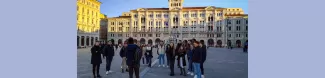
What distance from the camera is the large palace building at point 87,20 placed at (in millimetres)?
5043

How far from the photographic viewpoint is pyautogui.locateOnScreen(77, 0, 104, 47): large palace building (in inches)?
199

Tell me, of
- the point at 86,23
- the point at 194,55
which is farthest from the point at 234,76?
the point at 86,23

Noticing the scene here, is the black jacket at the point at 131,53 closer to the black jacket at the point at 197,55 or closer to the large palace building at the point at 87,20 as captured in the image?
the large palace building at the point at 87,20

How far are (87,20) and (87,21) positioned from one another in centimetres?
3

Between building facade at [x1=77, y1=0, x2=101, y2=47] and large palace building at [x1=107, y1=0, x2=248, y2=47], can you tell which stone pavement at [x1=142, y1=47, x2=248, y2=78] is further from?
building facade at [x1=77, y1=0, x2=101, y2=47]

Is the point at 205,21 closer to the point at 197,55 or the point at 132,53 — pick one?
the point at 197,55

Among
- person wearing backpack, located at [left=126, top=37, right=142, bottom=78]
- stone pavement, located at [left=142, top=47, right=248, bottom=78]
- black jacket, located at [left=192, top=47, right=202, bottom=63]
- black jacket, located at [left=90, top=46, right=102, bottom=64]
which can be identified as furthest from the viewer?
stone pavement, located at [left=142, top=47, right=248, bottom=78]

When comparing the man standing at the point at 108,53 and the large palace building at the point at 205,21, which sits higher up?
the large palace building at the point at 205,21

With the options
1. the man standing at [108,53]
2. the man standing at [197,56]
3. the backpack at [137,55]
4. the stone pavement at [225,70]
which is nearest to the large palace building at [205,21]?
the man standing at [108,53]

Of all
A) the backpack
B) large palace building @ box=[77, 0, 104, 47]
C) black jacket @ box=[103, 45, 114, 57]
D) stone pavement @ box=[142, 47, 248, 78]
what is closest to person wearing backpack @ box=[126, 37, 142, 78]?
the backpack

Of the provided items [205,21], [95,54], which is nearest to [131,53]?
[95,54]

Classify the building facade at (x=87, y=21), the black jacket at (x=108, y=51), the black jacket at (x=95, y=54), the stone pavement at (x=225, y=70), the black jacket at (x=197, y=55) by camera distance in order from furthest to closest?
the black jacket at (x=108, y=51) < the stone pavement at (x=225, y=70) < the black jacket at (x=95, y=54) < the black jacket at (x=197, y=55) < the building facade at (x=87, y=21)
